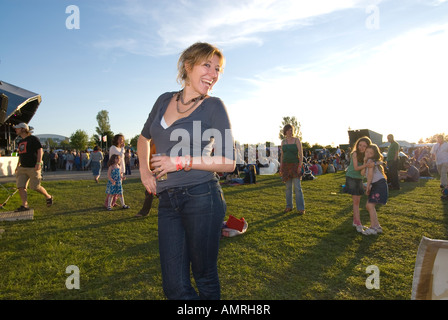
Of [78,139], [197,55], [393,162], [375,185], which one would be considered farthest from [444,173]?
[78,139]

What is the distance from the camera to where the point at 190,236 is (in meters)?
1.91

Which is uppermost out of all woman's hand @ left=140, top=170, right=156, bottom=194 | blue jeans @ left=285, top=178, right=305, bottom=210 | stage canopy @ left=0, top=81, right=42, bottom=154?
stage canopy @ left=0, top=81, right=42, bottom=154

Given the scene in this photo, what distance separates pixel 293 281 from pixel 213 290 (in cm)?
213

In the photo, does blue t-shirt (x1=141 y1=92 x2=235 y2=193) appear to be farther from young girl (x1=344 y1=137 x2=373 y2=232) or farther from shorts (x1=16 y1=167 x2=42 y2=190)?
shorts (x1=16 y1=167 x2=42 y2=190)

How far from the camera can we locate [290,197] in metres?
7.98

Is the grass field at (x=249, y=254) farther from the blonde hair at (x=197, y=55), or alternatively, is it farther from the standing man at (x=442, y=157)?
the standing man at (x=442, y=157)

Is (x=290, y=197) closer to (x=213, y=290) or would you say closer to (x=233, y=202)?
(x=233, y=202)

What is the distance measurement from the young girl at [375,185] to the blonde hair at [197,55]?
4.99 metres

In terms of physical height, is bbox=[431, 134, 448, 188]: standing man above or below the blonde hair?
below

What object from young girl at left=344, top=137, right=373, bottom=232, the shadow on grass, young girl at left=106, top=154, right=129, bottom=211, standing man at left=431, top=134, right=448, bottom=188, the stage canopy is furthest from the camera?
the stage canopy

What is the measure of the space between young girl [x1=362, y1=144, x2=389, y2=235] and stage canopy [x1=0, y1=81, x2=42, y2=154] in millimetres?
24971

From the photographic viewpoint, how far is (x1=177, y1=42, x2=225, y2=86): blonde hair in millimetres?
2059

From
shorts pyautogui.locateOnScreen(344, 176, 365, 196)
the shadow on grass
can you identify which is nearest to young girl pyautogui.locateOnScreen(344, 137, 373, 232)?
shorts pyautogui.locateOnScreen(344, 176, 365, 196)

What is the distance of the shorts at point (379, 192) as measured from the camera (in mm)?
5906
